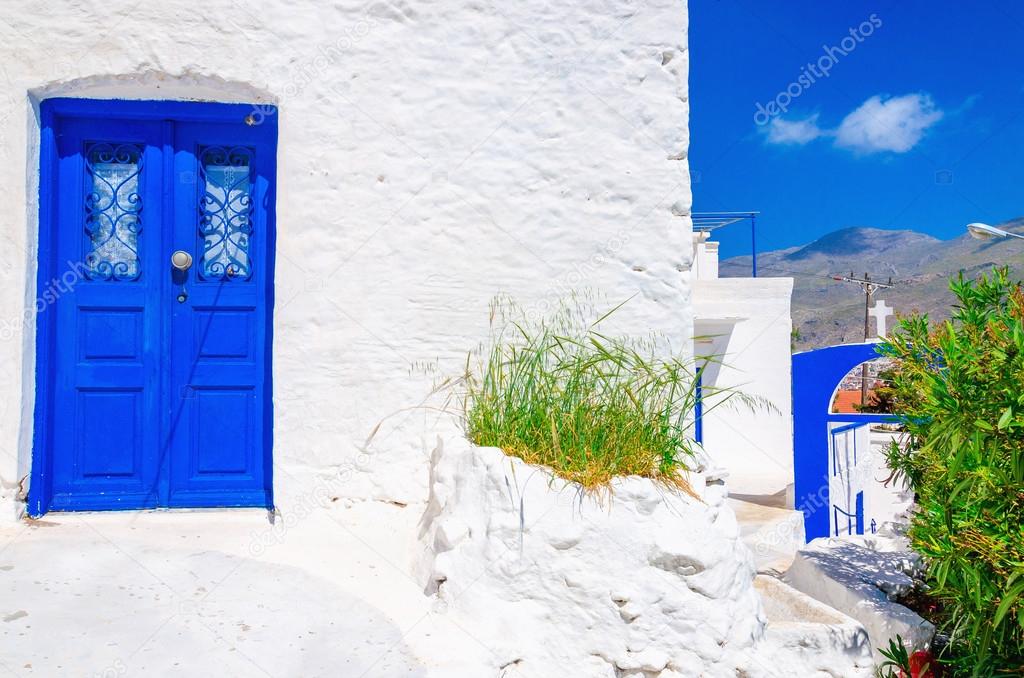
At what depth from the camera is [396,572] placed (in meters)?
3.39

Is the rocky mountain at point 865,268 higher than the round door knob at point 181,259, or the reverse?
the rocky mountain at point 865,268

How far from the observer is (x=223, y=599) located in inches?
116

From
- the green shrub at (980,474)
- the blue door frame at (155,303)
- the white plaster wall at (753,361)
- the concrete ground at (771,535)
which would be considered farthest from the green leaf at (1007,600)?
the white plaster wall at (753,361)

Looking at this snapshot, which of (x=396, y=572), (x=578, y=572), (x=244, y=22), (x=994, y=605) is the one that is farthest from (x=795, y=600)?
(x=244, y=22)

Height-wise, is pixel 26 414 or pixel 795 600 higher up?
pixel 26 414

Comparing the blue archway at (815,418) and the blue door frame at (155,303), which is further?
the blue archway at (815,418)

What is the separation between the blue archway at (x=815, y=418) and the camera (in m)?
7.62

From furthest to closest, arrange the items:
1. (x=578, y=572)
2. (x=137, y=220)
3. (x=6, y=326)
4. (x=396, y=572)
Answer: (x=137, y=220), (x=6, y=326), (x=396, y=572), (x=578, y=572)

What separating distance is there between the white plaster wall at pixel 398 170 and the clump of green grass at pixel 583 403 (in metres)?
0.21

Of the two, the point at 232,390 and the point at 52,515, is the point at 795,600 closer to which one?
the point at 232,390

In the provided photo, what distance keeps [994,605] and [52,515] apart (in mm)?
4427

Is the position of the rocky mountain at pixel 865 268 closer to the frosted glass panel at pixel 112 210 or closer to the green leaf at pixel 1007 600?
the green leaf at pixel 1007 600

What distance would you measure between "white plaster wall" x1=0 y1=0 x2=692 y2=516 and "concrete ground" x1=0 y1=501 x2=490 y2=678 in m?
0.33

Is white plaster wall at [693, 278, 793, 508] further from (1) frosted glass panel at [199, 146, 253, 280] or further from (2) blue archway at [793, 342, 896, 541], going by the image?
(1) frosted glass panel at [199, 146, 253, 280]
